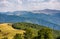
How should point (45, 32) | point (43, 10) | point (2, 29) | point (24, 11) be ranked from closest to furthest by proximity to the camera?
1. point (45, 32)
2. point (2, 29)
3. point (24, 11)
4. point (43, 10)

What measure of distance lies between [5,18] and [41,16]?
74.8ft

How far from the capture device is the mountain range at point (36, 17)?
120188mm

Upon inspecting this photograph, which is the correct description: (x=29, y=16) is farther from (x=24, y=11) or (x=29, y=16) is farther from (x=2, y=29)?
(x=2, y=29)

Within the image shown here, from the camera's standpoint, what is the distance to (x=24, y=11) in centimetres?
12062

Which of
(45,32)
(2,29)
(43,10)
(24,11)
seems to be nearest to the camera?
(45,32)

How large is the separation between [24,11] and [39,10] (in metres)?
9.73

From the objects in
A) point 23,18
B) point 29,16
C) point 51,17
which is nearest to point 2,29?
point 23,18

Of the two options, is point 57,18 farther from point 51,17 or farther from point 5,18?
point 5,18

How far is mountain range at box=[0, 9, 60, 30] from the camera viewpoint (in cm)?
12019

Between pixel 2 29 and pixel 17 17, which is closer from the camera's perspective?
pixel 2 29

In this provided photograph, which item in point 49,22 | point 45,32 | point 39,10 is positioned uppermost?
point 45,32

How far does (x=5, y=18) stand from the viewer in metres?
125

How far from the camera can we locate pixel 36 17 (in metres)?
131

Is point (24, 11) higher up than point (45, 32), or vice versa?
point (45, 32)
